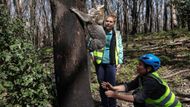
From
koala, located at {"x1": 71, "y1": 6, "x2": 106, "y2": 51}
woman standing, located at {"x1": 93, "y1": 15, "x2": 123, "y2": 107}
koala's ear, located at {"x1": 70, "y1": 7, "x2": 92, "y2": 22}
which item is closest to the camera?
koala's ear, located at {"x1": 70, "y1": 7, "x2": 92, "y2": 22}

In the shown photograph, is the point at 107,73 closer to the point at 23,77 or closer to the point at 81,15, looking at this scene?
the point at 23,77

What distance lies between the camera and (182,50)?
13.3m

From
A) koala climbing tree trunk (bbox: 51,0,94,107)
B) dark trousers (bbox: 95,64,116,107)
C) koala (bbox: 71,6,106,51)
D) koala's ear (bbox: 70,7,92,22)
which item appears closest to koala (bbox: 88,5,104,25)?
koala (bbox: 71,6,106,51)

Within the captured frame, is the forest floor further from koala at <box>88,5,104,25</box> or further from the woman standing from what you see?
koala at <box>88,5,104,25</box>

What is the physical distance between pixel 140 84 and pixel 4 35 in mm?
2473

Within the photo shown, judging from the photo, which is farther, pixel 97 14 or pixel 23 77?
pixel 23 77

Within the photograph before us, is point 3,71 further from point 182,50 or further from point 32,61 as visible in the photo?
point 182,50

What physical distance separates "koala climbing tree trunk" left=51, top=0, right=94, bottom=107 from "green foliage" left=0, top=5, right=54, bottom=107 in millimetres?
702

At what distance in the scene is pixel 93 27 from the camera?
5250 mm

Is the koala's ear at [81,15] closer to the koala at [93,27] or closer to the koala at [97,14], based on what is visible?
the koala at [93,27]

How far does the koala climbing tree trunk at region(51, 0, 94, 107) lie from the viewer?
193 inches

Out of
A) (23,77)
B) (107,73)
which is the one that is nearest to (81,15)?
(23,77)

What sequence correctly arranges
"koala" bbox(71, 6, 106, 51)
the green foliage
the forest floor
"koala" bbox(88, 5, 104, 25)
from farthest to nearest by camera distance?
the forest floor → the green foliage → "koala" bbox(88, 5, 104, 25) → "koala" bbox(71, 6, 106, 51)

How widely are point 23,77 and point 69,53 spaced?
104 centimetres
